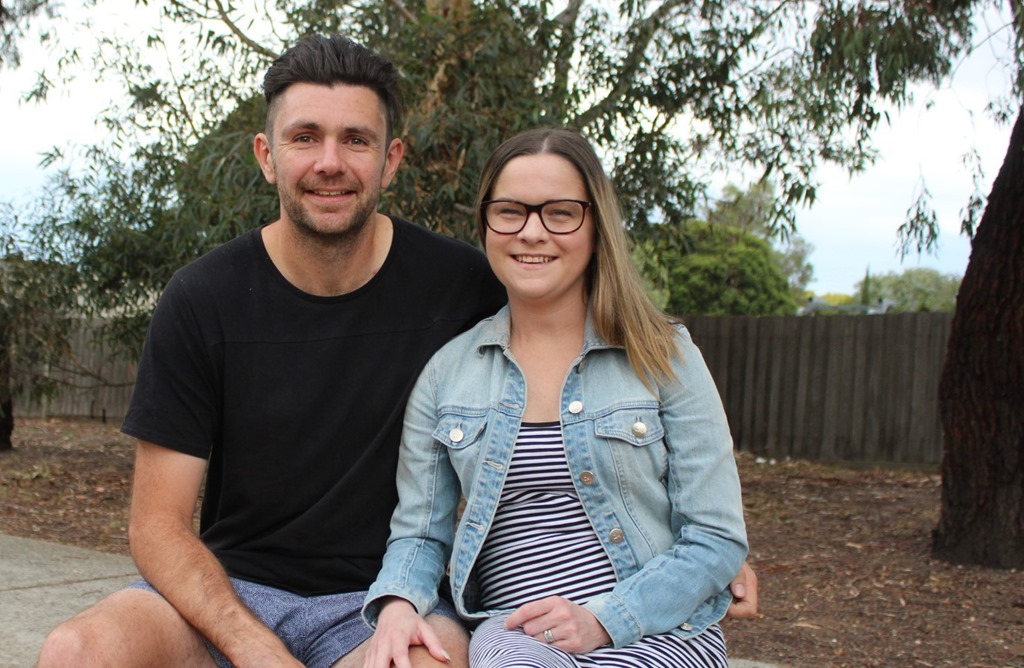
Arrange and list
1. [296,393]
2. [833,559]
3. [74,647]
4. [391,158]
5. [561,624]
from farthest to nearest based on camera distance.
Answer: [833,559], [391,158], [296,393], [561,624], [74,647]

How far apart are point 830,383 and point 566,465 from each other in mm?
11012

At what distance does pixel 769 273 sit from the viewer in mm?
24609

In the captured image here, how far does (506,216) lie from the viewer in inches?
111

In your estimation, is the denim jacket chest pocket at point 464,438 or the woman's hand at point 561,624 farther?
the denim jacket chest pocket at point 464,438

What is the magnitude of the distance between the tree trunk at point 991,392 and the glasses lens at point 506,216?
4261mm

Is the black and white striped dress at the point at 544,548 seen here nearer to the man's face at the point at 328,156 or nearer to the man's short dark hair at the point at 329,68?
the man's face at the point at 328,156

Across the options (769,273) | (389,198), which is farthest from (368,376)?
(769,273)

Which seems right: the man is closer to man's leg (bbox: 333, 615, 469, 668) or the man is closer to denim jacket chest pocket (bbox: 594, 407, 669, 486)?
man's leg (bbox: 333, 615, 469, 668)

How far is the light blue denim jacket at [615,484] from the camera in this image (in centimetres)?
261

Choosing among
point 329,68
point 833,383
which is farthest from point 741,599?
point 833,383

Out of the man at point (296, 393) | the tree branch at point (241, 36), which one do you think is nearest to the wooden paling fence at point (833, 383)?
the tree branch at point (241, 36)

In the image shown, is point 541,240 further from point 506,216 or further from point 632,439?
point 632,439

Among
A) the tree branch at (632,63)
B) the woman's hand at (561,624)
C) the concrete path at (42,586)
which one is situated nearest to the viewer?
the woman's hand at (561,624)

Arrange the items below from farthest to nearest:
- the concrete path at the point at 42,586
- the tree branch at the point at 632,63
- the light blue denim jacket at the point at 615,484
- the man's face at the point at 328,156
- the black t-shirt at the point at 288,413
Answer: the tree branch at the point at 632,63 < the concrete path at the point at 42,586 < the man's face at the point at 328,156 < the black t-shirt at the point at 288,413 < the light blue denim jacket at the point at 615,484
